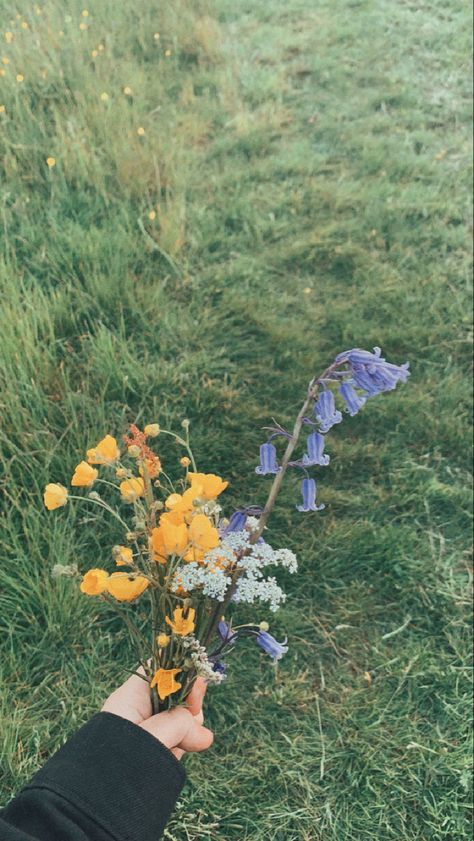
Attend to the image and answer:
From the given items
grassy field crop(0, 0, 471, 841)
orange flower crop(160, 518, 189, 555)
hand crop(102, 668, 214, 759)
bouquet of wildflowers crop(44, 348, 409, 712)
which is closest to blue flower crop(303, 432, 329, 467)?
bouquet of wildflowers crop(44, 348, 409, 712)

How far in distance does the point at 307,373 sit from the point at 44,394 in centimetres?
103

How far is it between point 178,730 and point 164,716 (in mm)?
37

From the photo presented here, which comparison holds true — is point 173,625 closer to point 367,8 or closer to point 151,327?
point 151,327

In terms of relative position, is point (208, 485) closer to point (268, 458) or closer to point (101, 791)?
point (268, 458)

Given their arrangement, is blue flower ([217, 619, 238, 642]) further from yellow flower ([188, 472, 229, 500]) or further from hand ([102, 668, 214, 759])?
yellow flower ([188, 472, 229, 500])

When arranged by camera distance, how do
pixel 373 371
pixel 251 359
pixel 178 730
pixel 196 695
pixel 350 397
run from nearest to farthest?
pixel 373 371, pixel 350 397, pixel 178 730, pixel 196 695, pixel 251 359

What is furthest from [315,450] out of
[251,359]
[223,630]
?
[251,359]

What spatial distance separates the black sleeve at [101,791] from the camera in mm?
1115

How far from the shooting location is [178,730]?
133 centimetres

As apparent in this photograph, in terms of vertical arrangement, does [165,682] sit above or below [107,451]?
below

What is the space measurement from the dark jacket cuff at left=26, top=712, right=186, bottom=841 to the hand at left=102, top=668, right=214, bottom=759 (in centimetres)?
5

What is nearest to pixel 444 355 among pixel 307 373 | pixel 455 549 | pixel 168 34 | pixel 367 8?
pixel 307 373

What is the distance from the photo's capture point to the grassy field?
6.03 feet

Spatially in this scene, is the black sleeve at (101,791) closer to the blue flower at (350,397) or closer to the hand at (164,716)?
the hand at (164,716)
